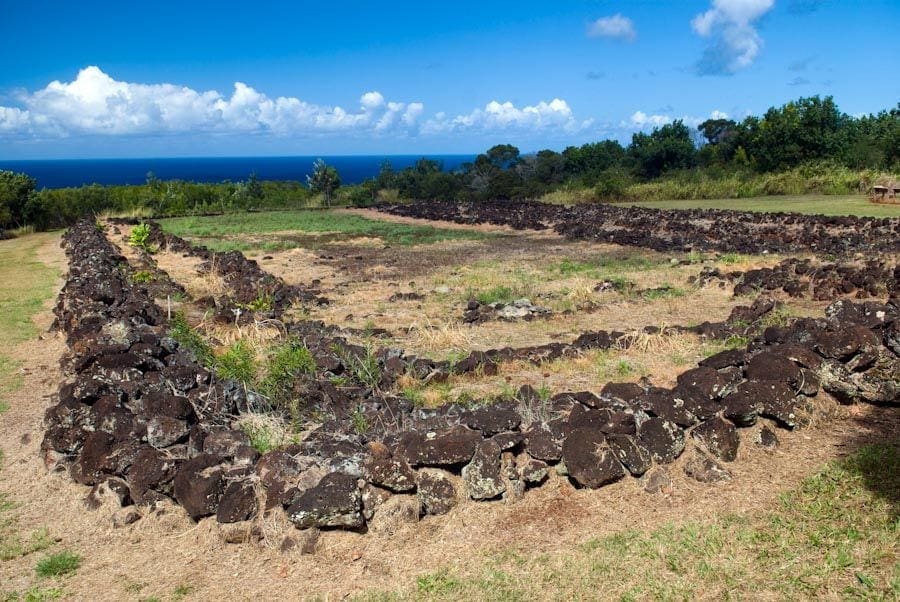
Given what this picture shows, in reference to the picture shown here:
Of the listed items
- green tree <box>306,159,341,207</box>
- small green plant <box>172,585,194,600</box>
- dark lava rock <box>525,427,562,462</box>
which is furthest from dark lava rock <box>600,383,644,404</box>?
green tree <box>306,159,341,207</box>

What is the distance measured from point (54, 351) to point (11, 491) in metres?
5.30

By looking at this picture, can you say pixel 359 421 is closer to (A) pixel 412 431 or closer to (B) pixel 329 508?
(A) pixel 412 431

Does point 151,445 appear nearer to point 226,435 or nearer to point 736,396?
point 226,435

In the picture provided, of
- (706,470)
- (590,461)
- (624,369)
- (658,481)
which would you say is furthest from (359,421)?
(624,369)

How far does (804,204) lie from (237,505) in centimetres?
3169

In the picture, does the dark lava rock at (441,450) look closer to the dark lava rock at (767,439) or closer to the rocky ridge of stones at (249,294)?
the dark lava rock at (767,439)

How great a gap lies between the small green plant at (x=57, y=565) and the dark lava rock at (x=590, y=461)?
3.53 m

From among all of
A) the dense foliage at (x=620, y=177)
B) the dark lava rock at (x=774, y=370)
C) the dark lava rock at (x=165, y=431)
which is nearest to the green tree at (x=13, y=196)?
the dense foliage at (x=620, y=177)

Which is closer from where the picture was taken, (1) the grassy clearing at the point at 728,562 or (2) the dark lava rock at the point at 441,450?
(1) the grassy clearing at the point at 728,562

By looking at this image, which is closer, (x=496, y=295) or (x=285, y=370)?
(x=285, y=370)

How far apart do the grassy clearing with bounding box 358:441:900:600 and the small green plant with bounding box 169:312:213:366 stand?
5.33 metres

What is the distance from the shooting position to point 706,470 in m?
5.31

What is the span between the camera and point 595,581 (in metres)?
4.27

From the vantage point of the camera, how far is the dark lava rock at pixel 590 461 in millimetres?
5195
